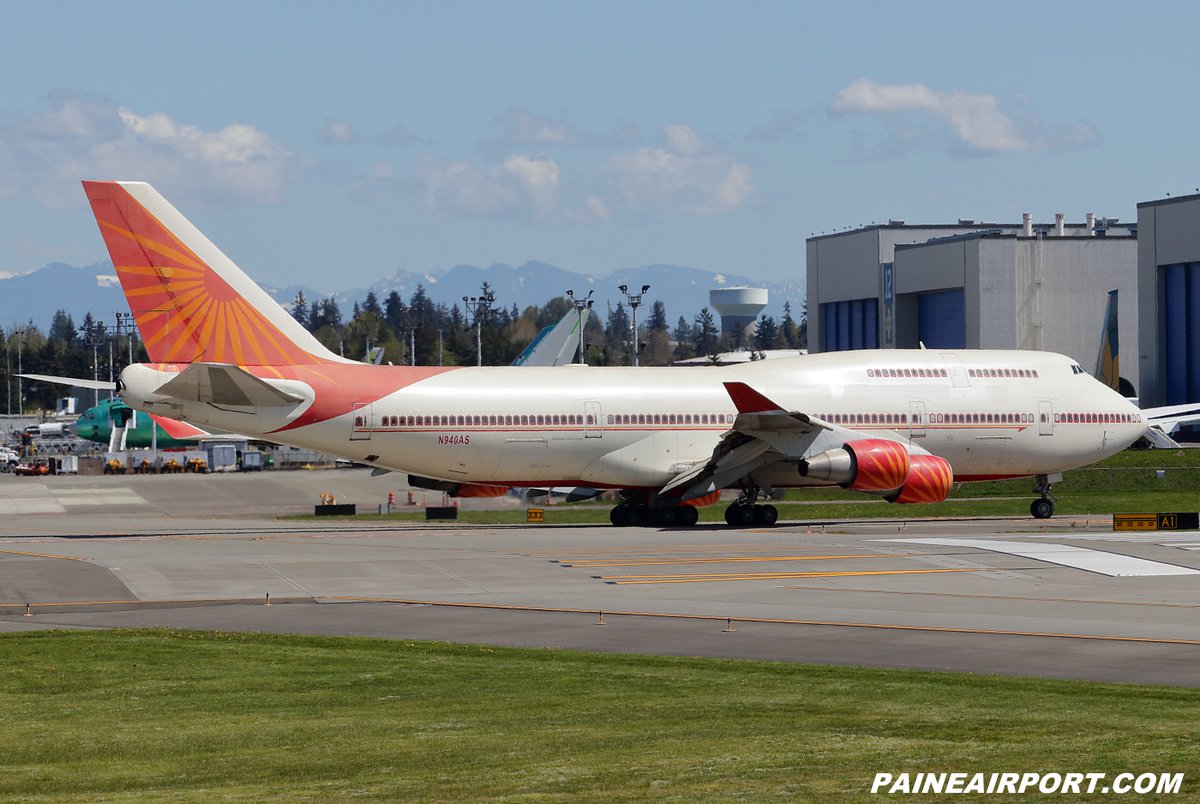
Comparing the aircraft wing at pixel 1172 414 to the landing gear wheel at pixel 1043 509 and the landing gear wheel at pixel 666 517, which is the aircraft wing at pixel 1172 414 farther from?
the landing gear wheel at pixel 666 517

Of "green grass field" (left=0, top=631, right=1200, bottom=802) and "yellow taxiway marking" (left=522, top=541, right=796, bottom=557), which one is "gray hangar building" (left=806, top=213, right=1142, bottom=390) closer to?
"yellow taxiway marking" (left=522, top=541, right=796, bottom=557)

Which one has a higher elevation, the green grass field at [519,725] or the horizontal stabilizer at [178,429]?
the horizontal stabilizer at [178,429]

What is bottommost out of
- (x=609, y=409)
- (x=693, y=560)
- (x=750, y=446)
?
(x=693, y=560)

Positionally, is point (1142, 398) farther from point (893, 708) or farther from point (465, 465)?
point (893, 708)

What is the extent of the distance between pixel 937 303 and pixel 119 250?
9470cm

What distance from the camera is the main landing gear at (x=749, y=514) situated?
45.8 metres

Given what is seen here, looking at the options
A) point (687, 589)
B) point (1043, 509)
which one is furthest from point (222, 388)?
point (1043, 509)

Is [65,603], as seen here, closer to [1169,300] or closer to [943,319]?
[1169,300]

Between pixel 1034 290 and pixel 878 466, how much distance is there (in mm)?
79503

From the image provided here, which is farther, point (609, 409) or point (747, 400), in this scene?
point (609, 409)

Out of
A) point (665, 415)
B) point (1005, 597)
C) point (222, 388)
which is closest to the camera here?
point (1005, 597)

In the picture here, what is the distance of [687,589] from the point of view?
28.9 m

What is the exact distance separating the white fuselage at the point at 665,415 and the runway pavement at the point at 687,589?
2282 mm

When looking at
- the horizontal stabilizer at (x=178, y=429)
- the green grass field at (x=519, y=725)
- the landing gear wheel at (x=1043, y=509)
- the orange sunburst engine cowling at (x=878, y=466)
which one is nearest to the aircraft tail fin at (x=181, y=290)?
the horizontal stabilizer at (x=178, y=429)
